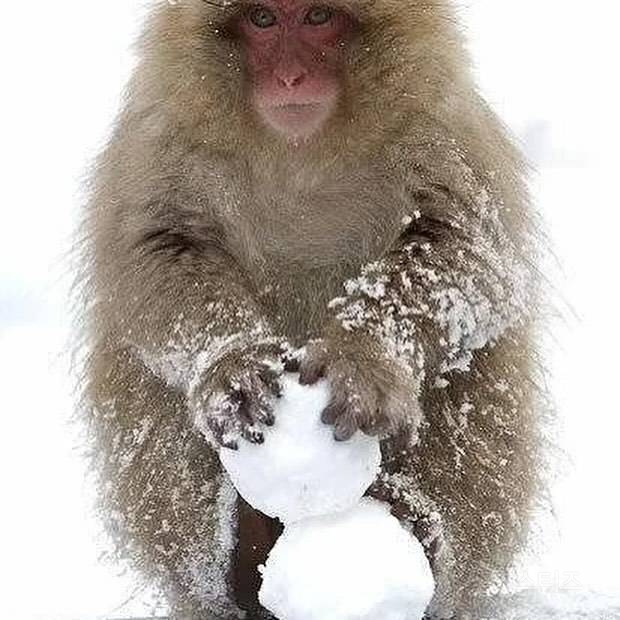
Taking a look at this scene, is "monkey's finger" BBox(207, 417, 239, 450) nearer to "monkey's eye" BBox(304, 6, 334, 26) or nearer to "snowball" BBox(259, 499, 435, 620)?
"snowball" BBox(259, 499, 435, 620)

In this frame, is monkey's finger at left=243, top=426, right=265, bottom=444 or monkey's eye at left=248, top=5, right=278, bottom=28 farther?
monkey's eye at left=248, top=5, right=278, bottom=28

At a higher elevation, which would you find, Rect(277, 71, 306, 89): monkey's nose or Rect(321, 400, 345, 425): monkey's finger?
Rect(277, 71, 306, 89): monkey's nose

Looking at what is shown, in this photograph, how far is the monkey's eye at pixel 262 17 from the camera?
3.10 meters

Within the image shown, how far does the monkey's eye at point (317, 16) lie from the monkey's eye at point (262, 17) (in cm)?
8

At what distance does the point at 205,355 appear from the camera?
9.76ft

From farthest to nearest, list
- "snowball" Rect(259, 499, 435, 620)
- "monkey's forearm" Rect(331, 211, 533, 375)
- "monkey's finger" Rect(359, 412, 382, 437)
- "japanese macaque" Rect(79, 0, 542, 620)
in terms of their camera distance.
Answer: "japanese macaque" Rect(79, 0, 542, 620)
"monkey's forearm" Rect(331, 211, 533, 375)
"monkey's finger" Rect(359, 412, 382, 437)
"snowball" Rect(259, 499, 435, 620)

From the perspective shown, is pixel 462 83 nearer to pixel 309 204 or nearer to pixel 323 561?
pixel 309 204

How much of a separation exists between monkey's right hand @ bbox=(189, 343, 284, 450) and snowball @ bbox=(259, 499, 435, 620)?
236mm

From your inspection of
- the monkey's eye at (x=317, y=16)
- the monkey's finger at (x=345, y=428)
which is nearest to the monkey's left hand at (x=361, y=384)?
the monkey's finger at (x=345, y=428)

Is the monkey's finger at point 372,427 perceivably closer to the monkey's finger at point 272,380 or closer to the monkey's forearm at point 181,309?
the monkey's finger at point 272,380

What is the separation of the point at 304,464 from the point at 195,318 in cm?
64

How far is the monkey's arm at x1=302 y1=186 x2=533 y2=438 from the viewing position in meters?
2.77

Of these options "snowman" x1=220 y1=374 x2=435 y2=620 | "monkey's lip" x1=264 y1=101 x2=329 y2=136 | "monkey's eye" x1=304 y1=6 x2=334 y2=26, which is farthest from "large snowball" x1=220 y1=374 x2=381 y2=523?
"monkey's eye" x1=304 y1=6 x2=334 y2=26

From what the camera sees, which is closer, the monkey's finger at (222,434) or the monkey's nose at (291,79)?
the monkey's finger at (222,434)
